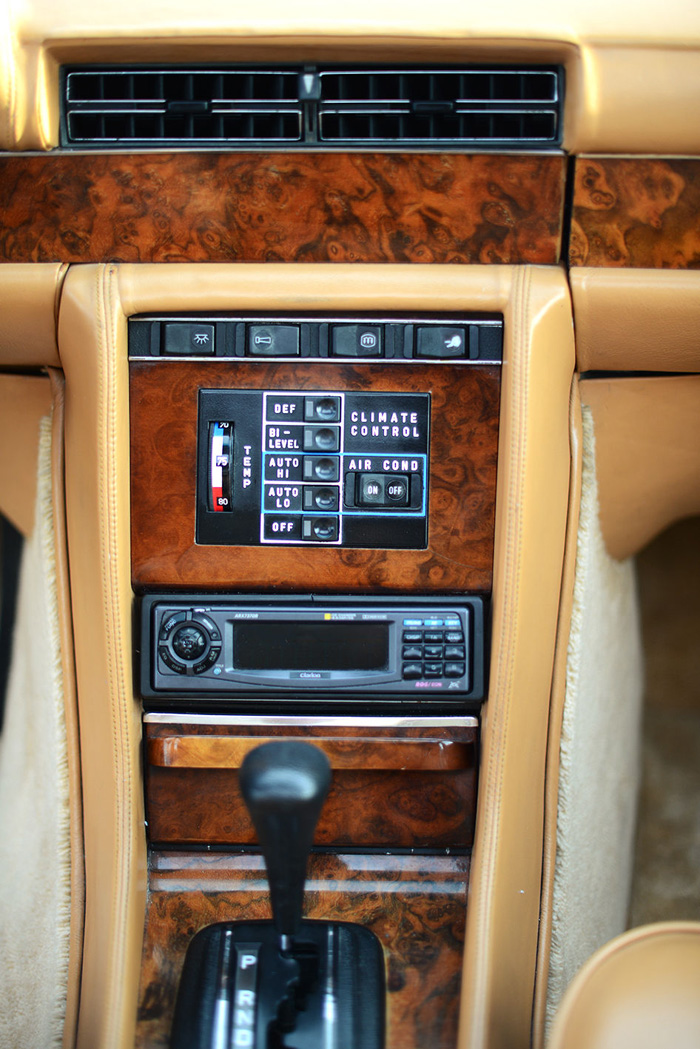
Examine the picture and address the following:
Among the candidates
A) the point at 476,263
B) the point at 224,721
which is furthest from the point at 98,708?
the point at 476,263

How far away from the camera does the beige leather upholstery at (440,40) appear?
3.78 ft

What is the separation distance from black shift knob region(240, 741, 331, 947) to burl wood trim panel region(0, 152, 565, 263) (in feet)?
2.27

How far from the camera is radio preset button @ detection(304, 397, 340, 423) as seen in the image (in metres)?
1.26

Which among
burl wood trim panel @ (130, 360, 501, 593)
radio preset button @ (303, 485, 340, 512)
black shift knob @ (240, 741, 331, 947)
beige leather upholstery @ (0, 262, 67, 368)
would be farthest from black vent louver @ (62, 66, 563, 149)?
black shift knob @ (240, 741, 331, 947)

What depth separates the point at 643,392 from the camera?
4.54 feet

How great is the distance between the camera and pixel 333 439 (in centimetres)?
127

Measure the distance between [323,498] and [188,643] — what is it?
29 cm

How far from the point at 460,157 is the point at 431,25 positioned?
0.54ft

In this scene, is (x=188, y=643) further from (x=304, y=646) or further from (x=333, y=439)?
(x=333, y=439)

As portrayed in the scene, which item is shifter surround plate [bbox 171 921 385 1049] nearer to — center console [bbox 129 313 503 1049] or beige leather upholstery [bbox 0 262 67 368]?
center console [bbox 129 313 503 1049]

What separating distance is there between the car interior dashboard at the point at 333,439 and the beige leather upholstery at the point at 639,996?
1.12 feet

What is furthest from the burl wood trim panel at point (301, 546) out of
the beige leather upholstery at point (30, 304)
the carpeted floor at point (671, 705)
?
the carpeted floor at point (671, 705)

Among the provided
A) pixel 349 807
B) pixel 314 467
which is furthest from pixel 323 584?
pixel 349 807

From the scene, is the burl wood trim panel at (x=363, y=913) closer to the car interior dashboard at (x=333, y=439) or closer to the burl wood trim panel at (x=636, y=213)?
the car interior dashboard at (x=333, y=439)
